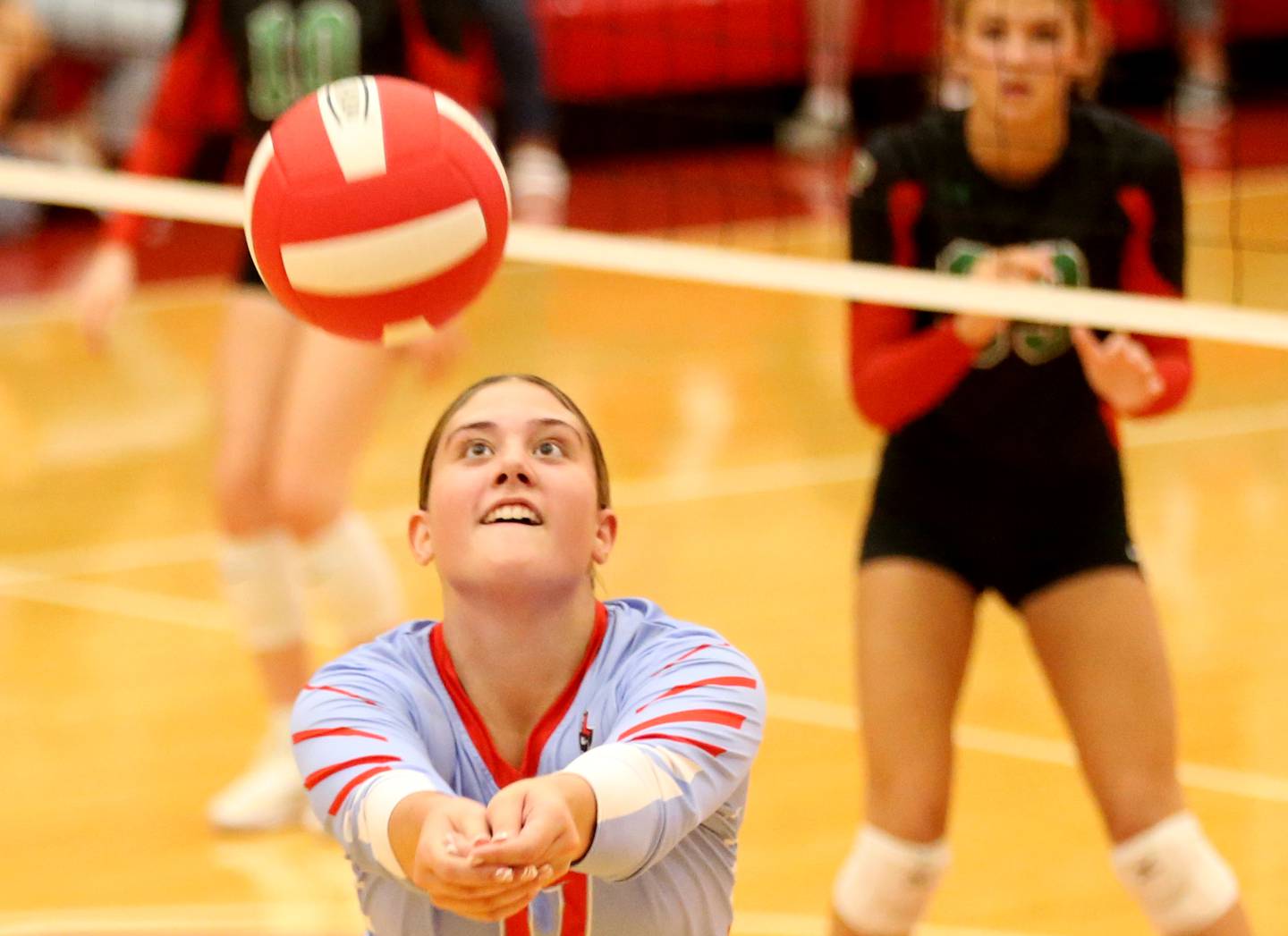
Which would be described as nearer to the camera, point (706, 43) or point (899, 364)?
point (899, 364)

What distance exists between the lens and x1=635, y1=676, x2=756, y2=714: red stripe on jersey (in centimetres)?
230

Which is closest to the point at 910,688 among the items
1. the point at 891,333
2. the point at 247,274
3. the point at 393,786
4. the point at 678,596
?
the point at 891,333

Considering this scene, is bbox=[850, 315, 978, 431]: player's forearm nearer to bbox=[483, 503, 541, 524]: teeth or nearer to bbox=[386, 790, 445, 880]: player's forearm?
bbox=[483, 503, 541, 524]: teeth

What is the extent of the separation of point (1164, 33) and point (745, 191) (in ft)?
10.1

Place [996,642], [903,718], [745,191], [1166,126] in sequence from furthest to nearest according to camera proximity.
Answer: [1166,126], [745,191], [996,642], [903,718]

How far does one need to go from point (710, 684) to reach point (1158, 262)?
4.68 feet

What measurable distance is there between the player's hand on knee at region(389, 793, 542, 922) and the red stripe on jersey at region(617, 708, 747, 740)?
0.24m

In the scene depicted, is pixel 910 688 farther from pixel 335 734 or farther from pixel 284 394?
pixel 284 394

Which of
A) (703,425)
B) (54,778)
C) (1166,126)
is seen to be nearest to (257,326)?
(54,778)

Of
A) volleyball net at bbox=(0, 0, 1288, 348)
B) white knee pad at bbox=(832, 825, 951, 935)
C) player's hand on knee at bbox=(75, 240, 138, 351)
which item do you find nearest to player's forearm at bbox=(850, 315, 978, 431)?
white knee pad at bbox=(832, 825, 951, 935)

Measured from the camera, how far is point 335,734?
2285 mm

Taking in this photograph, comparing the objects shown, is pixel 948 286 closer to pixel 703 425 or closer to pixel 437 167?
pixel 437 167

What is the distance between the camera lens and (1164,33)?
12.3 metres

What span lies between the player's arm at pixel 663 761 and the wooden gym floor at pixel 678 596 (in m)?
1.70
